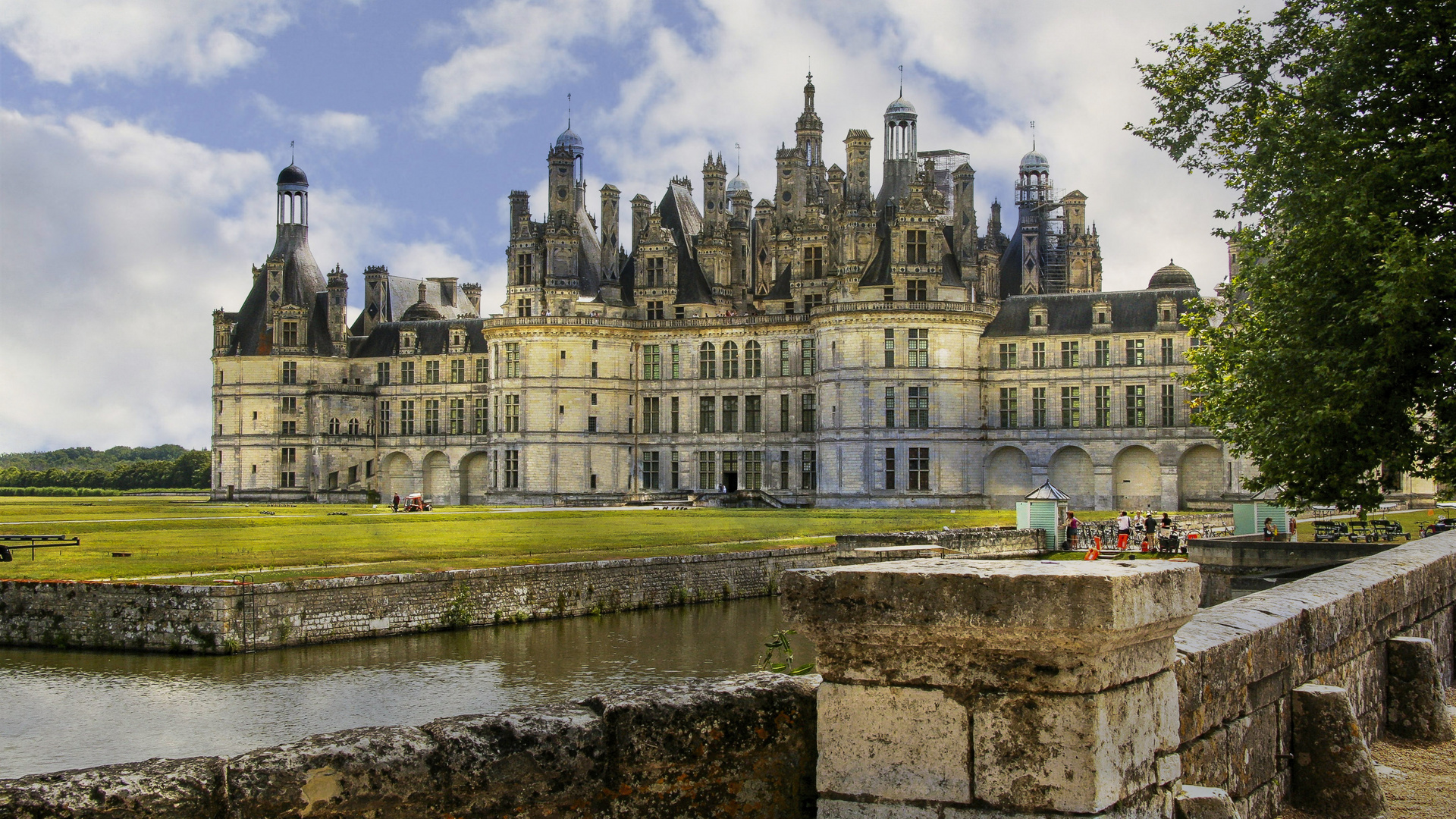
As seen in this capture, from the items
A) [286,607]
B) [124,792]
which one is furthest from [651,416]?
[124,792]

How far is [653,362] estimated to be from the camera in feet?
234

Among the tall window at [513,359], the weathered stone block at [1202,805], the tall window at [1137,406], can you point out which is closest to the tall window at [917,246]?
the tall window at [1137,406]

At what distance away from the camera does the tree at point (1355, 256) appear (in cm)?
1850

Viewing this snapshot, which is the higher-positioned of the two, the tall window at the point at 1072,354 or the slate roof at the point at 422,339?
the slate roof at the point at 422,339

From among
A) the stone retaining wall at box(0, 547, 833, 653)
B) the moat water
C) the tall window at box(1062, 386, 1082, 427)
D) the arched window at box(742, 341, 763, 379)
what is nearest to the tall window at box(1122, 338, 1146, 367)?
the tall window at box(1062, 386, 1082, 427)

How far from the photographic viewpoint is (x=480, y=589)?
2778 cm

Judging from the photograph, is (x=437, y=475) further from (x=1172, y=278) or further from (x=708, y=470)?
(x=1172, y=278)

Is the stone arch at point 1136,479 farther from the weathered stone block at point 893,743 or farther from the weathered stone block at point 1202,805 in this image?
the weathered stone block at point 893,743

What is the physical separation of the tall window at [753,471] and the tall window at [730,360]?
164 inches

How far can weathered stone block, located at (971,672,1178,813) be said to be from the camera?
4.80 metres

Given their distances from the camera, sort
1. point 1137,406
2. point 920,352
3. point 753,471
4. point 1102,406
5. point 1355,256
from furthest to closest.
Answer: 1. point 753,471
2. point 920,352
3. point 1102,406
4. point 1137,406
5. point 1355,256

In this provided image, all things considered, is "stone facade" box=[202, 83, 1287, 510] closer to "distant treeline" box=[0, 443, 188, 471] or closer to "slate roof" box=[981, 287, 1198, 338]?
"slate roof" box=[981, 287, 1198, 338]

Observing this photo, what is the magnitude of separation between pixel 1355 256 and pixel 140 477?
330 feet

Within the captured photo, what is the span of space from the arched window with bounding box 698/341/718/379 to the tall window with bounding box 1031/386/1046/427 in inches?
636
